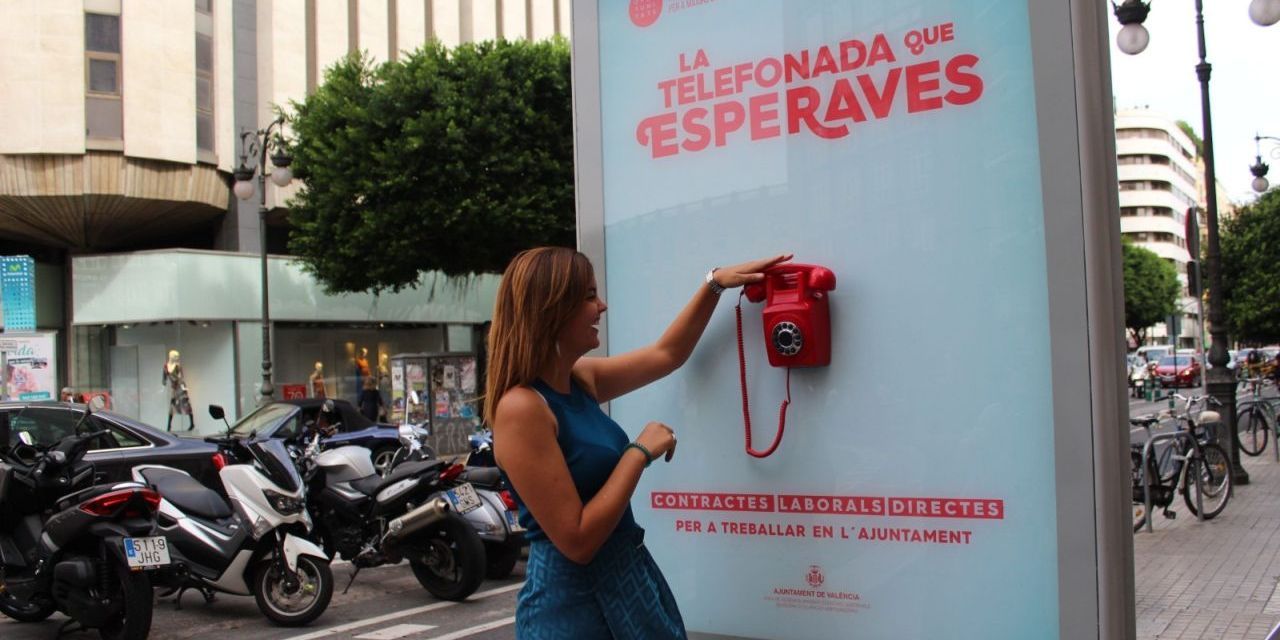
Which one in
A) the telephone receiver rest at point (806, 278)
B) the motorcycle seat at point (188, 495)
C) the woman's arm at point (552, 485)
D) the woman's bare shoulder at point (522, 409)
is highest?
the telephone receiver rest at point (806, 278)

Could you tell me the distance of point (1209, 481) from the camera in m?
10.6

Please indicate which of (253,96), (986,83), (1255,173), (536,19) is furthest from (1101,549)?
(536,19)

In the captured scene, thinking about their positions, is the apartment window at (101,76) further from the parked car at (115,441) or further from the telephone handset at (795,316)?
the telephone handset at (795,316)

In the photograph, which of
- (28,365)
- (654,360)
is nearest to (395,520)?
(654,360)

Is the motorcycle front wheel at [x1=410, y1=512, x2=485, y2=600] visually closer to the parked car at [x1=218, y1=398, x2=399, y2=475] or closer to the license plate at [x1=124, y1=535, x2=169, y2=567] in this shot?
the license plate at [x1=124, y1=535, x2=169, y2=567]

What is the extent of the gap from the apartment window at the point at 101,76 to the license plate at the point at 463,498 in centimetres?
2459

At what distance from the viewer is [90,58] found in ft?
92.1

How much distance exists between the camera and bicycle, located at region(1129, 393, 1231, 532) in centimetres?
945

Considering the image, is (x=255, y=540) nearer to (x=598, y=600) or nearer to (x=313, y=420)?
(x=598, y=600)

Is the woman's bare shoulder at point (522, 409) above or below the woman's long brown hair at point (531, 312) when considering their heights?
below

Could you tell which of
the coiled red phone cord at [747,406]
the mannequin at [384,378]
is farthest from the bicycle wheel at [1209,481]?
the mannequin at [384,378]

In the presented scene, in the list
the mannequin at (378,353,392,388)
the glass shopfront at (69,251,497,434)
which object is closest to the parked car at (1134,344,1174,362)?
the mannequin at (378,353,392,388)

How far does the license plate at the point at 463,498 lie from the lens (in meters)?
7.89

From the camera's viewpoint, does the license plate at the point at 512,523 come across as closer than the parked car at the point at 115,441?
Yes
